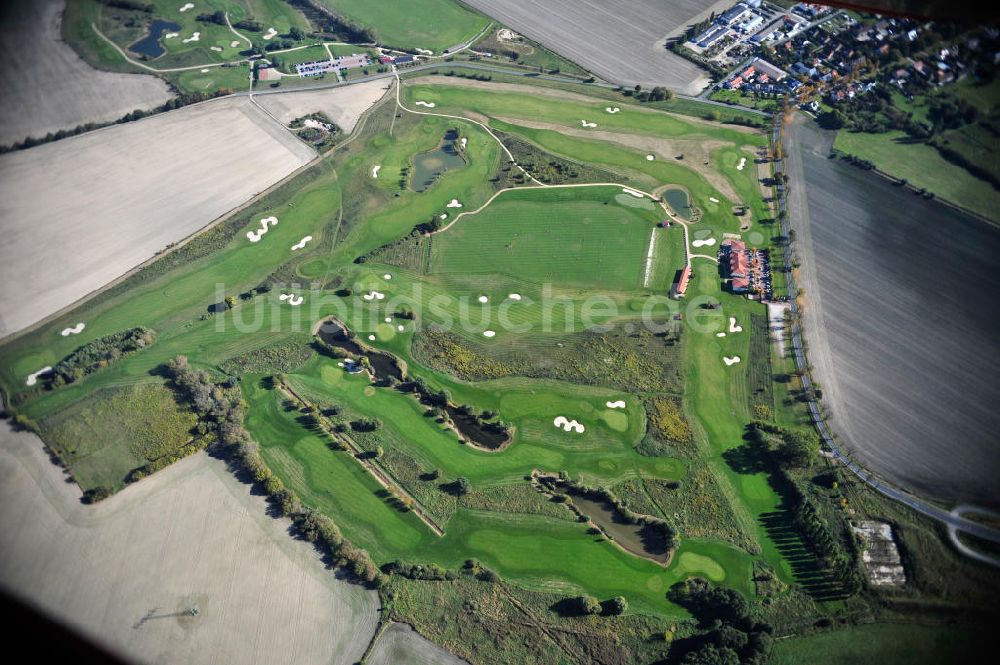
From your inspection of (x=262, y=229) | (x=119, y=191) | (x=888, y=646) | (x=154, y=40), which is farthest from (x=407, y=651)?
(x=154, y=40)

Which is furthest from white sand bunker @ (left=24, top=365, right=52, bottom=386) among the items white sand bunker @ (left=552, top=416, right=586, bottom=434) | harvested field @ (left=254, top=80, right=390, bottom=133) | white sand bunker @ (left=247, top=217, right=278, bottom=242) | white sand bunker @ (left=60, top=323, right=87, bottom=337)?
white sand bunker @ (left=552, top=416, right=586, bottom=434)

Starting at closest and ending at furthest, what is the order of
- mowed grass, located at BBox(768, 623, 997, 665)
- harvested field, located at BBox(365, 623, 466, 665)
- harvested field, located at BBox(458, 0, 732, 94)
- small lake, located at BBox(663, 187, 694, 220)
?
mowed grass, located at BBox(768, 623, 997, 665)
harvested field, located at BBox(365, 623, 466, 665)
small lake, located at BBox(663, 187, 694, 220)
harvested field, located at BBox(458, 0, 732, 94)

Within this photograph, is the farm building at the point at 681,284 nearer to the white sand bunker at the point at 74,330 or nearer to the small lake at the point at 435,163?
the small lake at the point at 435,163

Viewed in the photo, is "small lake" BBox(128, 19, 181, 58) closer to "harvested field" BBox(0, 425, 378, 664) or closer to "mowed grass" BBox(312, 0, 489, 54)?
"mowed grass" BBox(312, 0, 489, 54)

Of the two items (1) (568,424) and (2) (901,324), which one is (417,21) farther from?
(2) (901,324)

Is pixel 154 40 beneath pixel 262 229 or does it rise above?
above

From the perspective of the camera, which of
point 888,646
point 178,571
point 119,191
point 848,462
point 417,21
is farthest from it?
point 417,21

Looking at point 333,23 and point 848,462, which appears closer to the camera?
point 848,462

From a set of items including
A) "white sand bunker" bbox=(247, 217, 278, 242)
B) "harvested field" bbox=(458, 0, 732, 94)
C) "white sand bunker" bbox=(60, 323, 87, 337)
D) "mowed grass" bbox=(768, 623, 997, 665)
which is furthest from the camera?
"harvested field" bbox=(458, 0, 732, 94)
